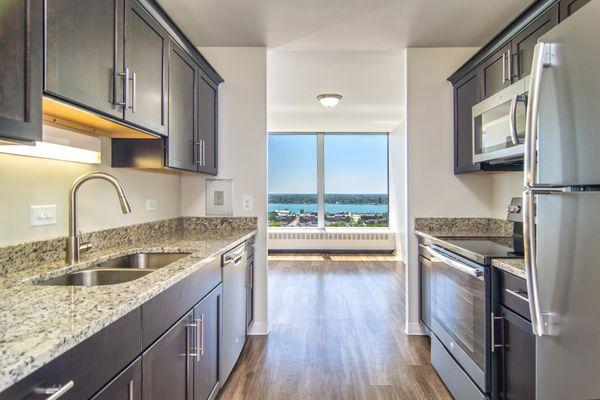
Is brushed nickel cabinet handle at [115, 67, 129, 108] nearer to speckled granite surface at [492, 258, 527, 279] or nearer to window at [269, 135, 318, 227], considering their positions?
speckled granite surface at [492, 258, 527, 279]

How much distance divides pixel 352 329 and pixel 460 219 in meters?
1.42

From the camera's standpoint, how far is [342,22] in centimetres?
263

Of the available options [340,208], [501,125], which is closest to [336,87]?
[501,125]

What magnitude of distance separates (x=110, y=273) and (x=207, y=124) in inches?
61.4

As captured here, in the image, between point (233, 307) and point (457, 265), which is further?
point (233, 307)

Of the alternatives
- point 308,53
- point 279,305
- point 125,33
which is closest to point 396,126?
point 308,53

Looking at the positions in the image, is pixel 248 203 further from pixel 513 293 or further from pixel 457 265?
pixel 513 293

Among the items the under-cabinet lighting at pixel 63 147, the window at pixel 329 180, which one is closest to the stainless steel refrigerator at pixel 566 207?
the under-cabinet lighting at pixel 63 147

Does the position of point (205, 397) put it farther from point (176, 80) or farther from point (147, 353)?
point (176, 80)

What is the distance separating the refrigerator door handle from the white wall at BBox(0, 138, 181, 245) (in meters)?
1.92

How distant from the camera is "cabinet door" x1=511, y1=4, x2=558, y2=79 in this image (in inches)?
70.7

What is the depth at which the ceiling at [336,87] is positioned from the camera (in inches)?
135

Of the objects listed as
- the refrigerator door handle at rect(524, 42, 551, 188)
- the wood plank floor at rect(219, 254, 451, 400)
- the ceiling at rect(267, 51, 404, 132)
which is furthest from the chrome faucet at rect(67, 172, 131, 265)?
the ceiling at rect(267, 51, 404, 132)

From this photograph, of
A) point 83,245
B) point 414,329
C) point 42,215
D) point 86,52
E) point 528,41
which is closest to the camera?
point 86,52
